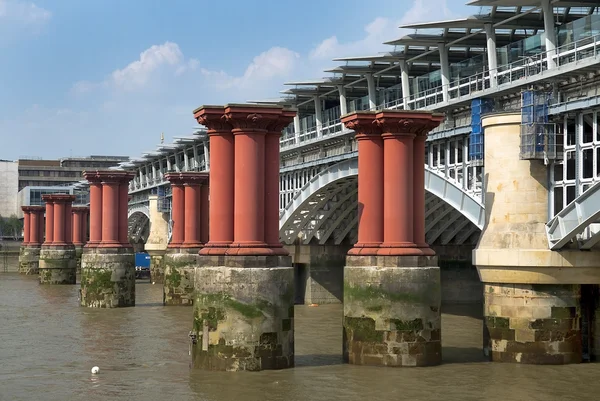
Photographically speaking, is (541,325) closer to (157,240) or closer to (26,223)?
(157,240)

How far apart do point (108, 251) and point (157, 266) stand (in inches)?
1450

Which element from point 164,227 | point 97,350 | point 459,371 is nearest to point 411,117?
point 459,371

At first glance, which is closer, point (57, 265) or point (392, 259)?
point (392, 259)

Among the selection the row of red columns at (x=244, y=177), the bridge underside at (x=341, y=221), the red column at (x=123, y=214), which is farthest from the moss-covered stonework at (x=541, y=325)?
the red column at (x=123, y=214)

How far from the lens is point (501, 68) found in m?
41.8

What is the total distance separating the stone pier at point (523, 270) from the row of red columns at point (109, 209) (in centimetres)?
2932

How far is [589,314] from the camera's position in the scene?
3388cm

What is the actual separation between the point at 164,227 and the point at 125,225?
39.6m

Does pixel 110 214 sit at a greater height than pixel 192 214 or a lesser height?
lesser

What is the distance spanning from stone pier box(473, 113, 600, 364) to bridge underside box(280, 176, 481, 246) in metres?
18.7

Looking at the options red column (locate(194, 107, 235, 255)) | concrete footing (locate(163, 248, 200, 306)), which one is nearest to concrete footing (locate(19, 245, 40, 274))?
concrete footing (locate(163, 248, 200, 306))

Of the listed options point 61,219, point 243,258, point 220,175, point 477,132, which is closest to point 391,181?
point 220,175

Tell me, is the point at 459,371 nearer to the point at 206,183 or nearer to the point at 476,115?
the point at 476,115

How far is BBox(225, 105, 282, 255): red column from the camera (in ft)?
102
